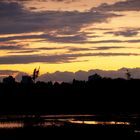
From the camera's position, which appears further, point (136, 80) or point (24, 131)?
point (136, 80)

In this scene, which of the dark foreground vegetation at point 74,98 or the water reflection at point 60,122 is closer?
the water reflection at point 60,122

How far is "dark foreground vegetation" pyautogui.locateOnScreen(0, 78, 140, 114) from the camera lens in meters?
119

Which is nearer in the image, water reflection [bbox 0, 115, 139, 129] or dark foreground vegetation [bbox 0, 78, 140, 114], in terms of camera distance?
water reflection [bbox 0, 115, 139, 129]

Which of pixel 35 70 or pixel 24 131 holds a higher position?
pixel 35 70

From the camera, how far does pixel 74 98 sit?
148 meters

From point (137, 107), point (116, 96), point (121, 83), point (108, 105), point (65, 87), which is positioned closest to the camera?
point (137, 107)

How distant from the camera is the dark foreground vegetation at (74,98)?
118938mm

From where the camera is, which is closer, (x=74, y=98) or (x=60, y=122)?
(x=60, y=122)

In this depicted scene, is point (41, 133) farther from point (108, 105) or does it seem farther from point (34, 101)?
point (34, 101)

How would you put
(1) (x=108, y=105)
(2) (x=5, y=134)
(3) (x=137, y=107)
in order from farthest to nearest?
(1) (x=108, y=105)
(3) (x=137, y=107)
(2) (x=5, y=134)

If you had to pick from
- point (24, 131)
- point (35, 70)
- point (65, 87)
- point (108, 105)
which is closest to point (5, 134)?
point (24, 131)

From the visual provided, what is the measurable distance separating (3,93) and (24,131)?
366ft

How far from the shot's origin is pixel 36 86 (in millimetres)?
187750

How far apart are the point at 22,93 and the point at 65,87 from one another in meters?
21.1
